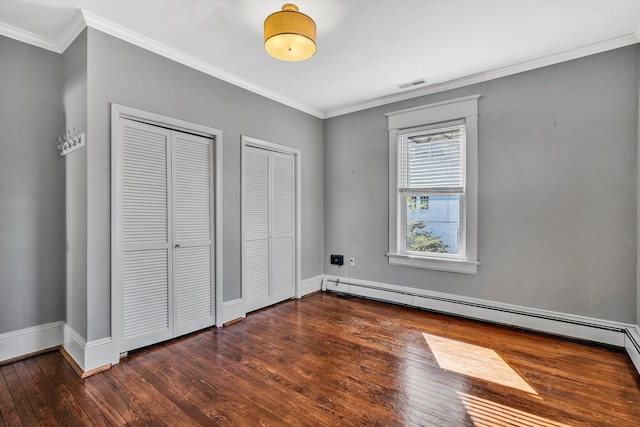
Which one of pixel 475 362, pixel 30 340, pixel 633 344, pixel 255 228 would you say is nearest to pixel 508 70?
pixel 633 344

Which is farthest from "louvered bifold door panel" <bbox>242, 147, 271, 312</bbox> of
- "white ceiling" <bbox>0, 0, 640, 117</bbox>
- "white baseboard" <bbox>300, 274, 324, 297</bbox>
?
"white ceiling" <bbox>0, 0, 640, 117</bbox>

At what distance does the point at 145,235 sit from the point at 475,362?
3.08 meters

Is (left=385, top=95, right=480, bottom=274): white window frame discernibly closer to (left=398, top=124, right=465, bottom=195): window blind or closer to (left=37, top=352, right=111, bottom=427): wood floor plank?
(left=398, top=124, right=465, bottom=195): window blind

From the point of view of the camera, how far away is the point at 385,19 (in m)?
2.46

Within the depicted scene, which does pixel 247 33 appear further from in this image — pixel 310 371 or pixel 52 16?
pixel 310 371

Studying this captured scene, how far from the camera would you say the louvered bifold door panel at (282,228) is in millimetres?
4109

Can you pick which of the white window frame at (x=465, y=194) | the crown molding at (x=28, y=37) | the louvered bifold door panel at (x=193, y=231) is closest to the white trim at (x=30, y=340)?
the louvered bifold door panel at (x=193, y=231)

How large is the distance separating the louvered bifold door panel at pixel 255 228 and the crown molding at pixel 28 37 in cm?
193

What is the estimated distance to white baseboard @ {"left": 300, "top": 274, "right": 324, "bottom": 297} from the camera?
14.8 ft

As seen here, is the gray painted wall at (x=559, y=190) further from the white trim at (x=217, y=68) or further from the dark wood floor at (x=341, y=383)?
the dark wood floor at (x=341, y=383)

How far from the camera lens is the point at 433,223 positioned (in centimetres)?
387

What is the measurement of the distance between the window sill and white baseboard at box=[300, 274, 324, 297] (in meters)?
1.22

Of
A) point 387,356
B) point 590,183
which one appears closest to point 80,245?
point 387,356

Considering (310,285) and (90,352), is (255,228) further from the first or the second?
(90,352)
